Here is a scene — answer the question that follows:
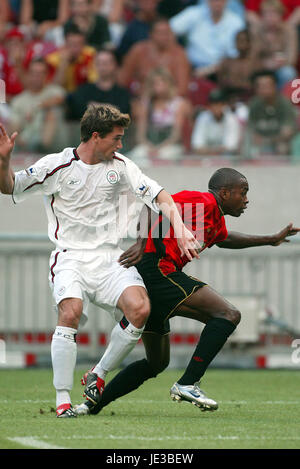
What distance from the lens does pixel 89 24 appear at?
16.1m

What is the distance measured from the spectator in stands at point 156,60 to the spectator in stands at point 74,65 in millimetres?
544

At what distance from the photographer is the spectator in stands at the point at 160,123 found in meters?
14.0

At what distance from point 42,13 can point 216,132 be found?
4.61 m

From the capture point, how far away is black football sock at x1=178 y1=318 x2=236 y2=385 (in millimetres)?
7441

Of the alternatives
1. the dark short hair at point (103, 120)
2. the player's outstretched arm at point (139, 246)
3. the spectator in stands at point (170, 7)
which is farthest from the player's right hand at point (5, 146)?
the spectator in stands at point (170, 7)

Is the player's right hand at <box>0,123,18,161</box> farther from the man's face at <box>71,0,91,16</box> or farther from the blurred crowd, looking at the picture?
the man's face at <box>71,0,91,16</box>

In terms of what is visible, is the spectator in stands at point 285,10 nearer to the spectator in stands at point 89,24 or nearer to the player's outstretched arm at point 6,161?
the spectator in stands at point 89,24

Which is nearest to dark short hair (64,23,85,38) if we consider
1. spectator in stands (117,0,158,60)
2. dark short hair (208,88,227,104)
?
spectator in stands (117,0,158,60)

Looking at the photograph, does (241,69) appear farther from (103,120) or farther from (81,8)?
(103,120)


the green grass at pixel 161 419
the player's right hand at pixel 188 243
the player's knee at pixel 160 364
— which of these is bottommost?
the green grass at pixel 161 419

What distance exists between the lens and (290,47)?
15.7 metres

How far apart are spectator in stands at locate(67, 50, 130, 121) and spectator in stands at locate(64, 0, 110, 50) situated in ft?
4.82

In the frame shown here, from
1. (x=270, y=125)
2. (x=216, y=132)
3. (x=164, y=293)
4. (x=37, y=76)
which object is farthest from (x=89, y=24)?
(x=164, y=293)
